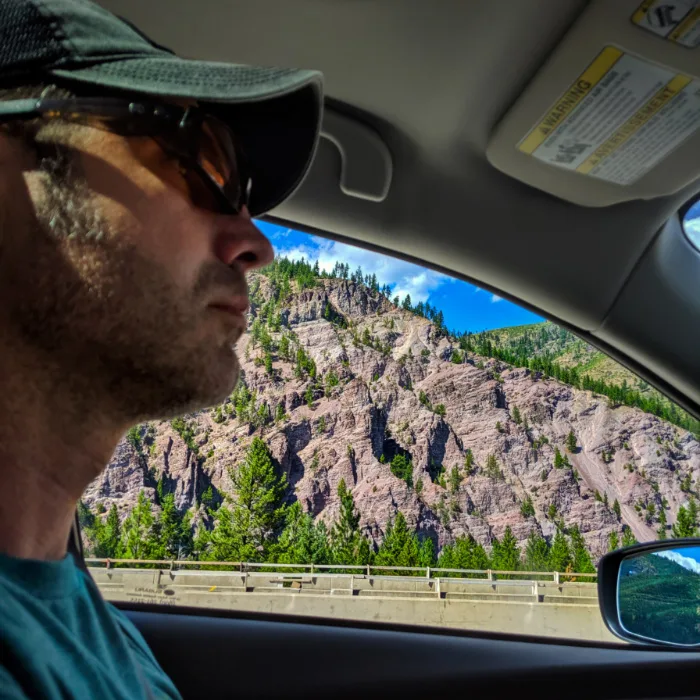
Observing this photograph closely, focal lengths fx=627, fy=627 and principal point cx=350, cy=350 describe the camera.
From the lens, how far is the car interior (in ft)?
3.99

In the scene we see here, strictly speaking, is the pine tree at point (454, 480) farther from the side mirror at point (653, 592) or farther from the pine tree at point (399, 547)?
the side mirror at point (653, 592)

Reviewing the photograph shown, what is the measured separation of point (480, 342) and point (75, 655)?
2.19 m

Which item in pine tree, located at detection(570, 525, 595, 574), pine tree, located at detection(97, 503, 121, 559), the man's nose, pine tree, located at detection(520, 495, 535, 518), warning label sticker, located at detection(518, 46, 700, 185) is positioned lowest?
pine tree, located at detection(97, 503, 121, 559)

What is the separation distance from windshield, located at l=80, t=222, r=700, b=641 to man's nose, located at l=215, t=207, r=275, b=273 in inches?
14.7

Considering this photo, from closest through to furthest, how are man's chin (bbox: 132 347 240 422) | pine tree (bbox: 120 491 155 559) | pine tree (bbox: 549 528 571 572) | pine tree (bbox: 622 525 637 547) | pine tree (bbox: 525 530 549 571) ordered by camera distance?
man's chin (bbox: 132 347 240 422) → pine tree (bbox: 120 491 155 559) → pine tree (bbox: 622 525 637 547) → pine tree (bbox: 549 528 571 572) → pine tree (bbox: 525 530 549 571)

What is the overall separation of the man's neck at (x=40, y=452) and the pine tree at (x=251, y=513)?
1288 millimetres

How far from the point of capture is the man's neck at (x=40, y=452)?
910 mm

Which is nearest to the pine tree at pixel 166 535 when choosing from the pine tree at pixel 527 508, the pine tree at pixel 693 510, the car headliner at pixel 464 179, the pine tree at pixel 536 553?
the car headliner at pixel 464 179

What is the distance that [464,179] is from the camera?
5.19ft

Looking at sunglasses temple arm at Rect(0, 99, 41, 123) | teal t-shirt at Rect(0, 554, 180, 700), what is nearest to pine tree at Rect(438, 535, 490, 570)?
teal t-shirt at Rect(0, 554, 180, 700)

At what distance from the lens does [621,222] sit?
163 centimetres

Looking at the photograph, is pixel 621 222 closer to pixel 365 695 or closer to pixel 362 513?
pixel 365 695

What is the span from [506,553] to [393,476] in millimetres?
590

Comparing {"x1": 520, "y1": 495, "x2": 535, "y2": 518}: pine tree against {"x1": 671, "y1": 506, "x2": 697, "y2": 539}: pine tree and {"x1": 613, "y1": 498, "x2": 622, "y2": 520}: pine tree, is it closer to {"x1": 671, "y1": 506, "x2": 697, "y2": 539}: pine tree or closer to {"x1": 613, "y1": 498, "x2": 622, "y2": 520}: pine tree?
{"x1": 613, "y1": 498, "x2": 622, "y2": 520}: pine tree
